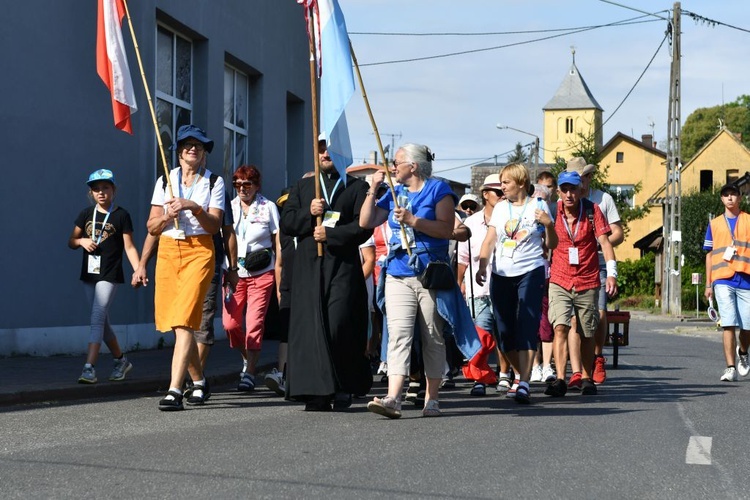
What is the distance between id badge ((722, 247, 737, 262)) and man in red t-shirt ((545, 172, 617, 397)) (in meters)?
2.52

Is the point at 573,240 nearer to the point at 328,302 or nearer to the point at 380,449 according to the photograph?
the point at 328,302

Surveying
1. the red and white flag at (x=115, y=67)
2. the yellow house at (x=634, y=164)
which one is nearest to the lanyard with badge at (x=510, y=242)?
the red and white flag at (x=115, y=67)

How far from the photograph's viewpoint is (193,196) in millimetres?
9734

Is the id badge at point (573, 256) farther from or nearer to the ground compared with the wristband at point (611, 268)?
farther from the ground

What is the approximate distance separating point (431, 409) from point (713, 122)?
104247 millimetres

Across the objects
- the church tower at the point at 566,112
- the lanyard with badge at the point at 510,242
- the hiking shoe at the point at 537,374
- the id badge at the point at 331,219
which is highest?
the church tower at the point at 566,112

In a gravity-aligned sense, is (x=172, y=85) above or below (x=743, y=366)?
above

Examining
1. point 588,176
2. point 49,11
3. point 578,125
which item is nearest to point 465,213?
point 588,176

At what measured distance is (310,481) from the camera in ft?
20.2

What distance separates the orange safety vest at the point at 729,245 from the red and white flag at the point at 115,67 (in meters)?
6.30

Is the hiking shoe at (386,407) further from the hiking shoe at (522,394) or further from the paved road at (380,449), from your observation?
the hiking shoe at (522,394)

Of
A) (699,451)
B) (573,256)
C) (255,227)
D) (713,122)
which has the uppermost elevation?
(713,122)

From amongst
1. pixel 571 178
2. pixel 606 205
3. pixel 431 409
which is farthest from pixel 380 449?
pixel 606 205

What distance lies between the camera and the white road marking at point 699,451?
278 inches
